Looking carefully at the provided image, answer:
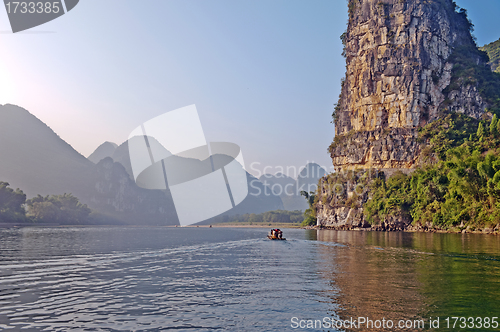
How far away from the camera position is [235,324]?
10.6 meters

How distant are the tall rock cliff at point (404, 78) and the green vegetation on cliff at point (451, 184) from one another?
6326 millimetres

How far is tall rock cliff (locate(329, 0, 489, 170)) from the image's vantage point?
10188 centimetres

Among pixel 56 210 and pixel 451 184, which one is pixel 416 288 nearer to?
pixel 451 184

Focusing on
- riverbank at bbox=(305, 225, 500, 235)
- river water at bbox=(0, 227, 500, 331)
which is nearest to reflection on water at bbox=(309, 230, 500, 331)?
river water at bbox=(0, 227, 500, 331)

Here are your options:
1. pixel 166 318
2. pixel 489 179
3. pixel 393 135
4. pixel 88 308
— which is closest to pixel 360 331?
pixel 166 318

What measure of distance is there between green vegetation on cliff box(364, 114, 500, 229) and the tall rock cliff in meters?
6.33

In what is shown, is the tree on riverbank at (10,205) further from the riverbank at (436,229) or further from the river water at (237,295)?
the river water at (237,295)

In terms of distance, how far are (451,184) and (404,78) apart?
1809 inches

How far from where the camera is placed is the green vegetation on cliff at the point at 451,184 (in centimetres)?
6084

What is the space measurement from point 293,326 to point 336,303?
311 centimetres

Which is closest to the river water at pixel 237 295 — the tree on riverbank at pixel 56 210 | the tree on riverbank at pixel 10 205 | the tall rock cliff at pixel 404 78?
the tall rock cliff at pixel 404 78

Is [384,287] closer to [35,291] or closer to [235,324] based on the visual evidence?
[235,324]

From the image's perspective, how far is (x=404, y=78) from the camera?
4126 inches

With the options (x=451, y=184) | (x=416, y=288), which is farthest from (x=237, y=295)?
(x=451, y=184)
